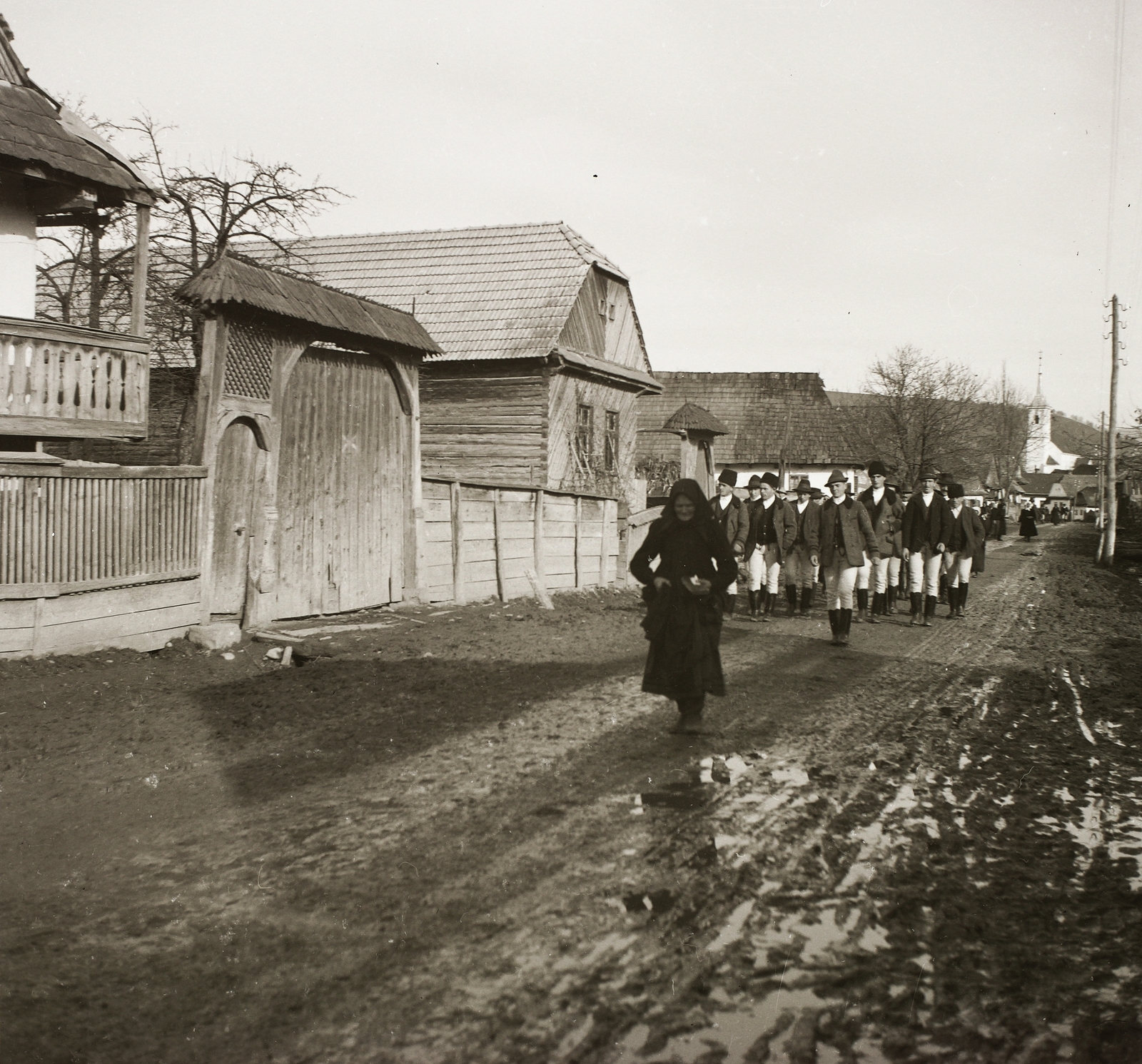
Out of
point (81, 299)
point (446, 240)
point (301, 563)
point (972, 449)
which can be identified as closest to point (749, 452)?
point (972, 449)

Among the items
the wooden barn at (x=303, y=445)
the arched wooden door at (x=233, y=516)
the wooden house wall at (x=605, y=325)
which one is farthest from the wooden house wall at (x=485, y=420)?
the arched wooden door at (x=233, y=516)

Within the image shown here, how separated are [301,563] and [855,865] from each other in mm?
8756

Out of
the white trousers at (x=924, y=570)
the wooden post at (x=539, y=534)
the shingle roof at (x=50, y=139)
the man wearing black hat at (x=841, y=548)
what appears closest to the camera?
the shingle roof at (x=50, y=139)

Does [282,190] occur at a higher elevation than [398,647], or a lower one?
higher

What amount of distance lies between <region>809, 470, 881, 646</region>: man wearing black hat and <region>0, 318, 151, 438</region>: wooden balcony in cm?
826

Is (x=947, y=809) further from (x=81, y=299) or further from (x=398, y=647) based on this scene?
(x=81, y=299)

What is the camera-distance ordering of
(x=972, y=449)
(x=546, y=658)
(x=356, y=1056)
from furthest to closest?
1. (x=972, y=449)
2. (x=546, y=658)
3. (x=356, y=1056)

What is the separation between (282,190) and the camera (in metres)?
19.1

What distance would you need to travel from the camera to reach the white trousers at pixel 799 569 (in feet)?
51.9

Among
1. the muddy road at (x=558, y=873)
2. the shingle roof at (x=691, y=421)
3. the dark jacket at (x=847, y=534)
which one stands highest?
the shingle roof at (x=691, y=421)

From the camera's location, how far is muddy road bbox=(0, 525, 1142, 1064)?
3.27 meters

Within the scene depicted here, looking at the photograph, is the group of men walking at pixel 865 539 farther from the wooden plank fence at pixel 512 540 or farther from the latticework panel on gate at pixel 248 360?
the latticework panel on gate at pixel 248 360

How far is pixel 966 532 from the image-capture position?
15.5 metres

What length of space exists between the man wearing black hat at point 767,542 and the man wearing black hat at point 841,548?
0.97 m
